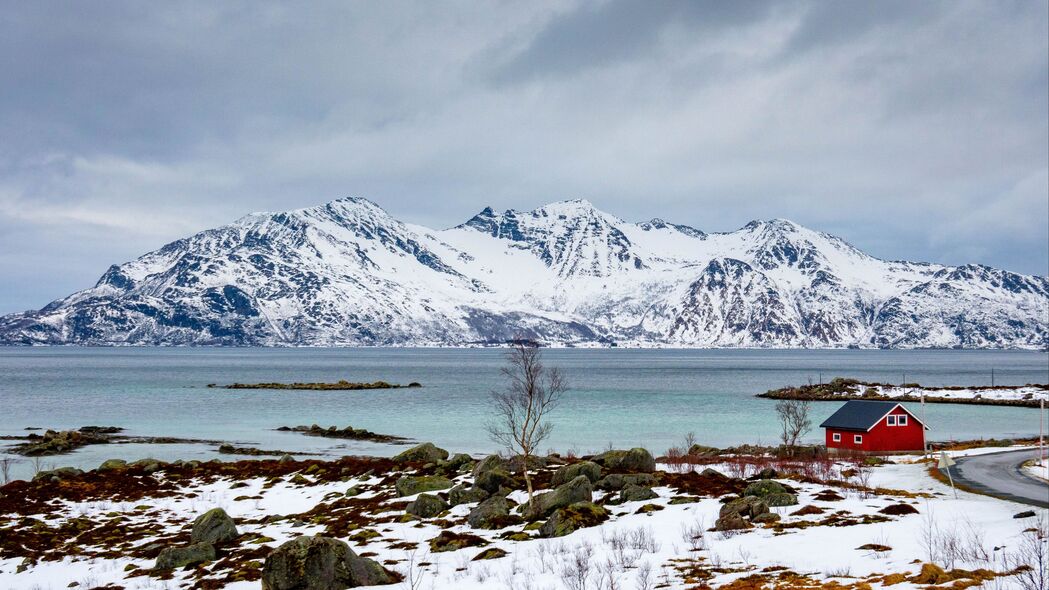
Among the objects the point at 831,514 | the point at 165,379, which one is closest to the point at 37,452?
the point at 831,514

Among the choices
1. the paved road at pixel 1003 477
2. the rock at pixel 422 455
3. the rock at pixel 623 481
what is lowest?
the rock at pixel 422 455

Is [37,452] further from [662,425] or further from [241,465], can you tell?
[662,425]

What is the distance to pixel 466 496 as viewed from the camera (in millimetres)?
32781

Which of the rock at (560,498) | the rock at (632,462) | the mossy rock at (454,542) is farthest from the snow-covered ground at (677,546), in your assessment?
the rock at (632,462)

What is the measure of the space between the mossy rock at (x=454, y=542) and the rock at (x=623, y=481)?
816cm

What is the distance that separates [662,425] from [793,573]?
212 ft

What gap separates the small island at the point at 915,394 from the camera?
119125 mm

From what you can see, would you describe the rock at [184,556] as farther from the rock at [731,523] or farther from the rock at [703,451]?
the rock at [703,451]

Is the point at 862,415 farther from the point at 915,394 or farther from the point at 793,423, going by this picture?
the point at 915,394

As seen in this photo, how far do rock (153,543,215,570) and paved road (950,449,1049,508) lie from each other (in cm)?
2891

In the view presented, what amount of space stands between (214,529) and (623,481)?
642 inches

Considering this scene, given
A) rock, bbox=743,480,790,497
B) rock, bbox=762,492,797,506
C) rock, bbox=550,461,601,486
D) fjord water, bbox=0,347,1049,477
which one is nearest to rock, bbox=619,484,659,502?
rock, bbox=550,461,601,486

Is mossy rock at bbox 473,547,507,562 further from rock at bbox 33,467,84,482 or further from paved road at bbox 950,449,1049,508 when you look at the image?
rock at bbox 33,467,84,482

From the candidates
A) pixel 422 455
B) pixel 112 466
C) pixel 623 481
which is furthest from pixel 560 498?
pixel 112 466
